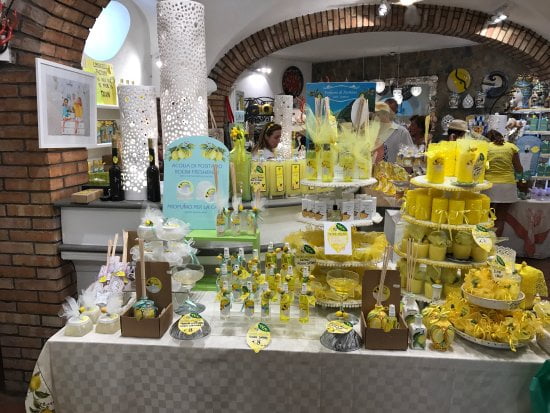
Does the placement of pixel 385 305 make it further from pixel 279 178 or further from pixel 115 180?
pixel 115 180

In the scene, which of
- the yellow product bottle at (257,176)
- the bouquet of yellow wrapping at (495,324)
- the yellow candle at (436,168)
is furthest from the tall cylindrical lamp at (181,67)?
the bouquet of yellow wrapping at (495,324)

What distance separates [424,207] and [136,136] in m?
1.95

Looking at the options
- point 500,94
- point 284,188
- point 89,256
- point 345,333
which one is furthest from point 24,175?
point 500,94

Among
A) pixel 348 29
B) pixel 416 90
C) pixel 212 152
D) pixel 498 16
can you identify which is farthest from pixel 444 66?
pixel 212 152

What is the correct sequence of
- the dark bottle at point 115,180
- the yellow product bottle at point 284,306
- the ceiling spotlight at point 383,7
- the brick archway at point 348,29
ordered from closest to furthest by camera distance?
the yellow product bottle at point 284,306
the dark bottle at point 115,180
the ceiling spotlight at point 383,7
the brick archway at point 348,29

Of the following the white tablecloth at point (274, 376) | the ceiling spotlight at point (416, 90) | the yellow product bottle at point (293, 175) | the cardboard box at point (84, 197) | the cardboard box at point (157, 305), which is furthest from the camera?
the ceiling spotlight at point (416, 90)

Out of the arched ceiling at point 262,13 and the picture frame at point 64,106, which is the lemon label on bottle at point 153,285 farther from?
the arched ceiling at point 262,13

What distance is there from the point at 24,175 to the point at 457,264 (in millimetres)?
2646

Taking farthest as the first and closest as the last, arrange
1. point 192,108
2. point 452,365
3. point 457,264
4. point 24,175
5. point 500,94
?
point 500,94 < point 192,108 < point 24,175 < point 457,264 < point 452,365

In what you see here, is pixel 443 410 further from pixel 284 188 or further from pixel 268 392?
pixel 284 188

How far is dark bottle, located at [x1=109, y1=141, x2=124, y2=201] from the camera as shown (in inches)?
108

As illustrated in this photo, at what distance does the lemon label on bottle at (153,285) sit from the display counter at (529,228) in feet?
15.8

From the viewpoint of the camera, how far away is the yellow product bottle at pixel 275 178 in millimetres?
Result: 2824

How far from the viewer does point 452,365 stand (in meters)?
1.65
